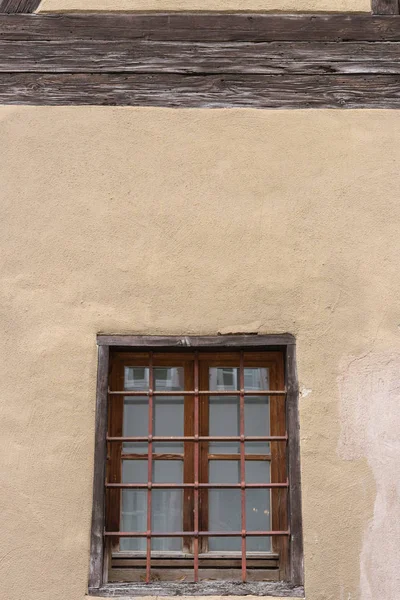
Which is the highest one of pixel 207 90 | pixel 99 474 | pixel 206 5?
pixel 206 5

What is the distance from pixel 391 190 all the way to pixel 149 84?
4.01ft

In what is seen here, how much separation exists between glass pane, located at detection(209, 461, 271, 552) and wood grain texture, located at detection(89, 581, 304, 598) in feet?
0.60

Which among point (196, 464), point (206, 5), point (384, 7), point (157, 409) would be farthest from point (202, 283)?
point (384, 7)

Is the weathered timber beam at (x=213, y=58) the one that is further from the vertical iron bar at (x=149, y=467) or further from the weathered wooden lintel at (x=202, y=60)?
the vertical iron bar at (x=149, y=467)

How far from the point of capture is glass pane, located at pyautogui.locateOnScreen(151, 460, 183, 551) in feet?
11.8

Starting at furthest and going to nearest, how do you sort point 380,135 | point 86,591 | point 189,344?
point 380,135 < point 189,344 < point 86,591

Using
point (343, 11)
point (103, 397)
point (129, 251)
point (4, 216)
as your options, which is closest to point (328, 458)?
point (103, 397)

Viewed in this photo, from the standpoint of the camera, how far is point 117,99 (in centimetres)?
392

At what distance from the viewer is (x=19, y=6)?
160 inches

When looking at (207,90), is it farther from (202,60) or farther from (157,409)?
(157,409)

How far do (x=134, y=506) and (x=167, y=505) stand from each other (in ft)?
0.47

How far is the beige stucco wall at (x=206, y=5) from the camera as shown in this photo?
13.2ft

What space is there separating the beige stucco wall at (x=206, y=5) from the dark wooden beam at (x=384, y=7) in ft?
0.12

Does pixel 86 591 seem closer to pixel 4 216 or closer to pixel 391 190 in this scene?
pixel 4 216
